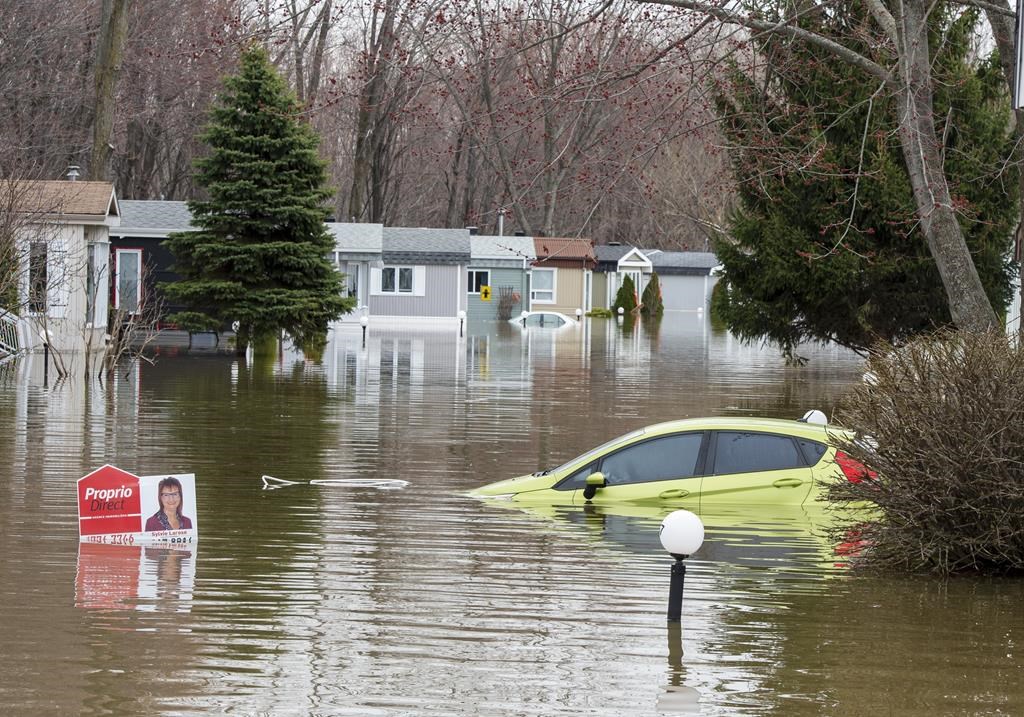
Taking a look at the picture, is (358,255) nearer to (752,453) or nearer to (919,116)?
(919,116)

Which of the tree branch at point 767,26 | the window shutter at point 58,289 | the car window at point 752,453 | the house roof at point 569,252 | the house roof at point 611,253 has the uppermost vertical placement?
the house roof at point 611,253

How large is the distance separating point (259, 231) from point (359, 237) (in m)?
19.8

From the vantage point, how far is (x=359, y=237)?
57.4 meters

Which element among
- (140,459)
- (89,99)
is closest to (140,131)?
(89,99)

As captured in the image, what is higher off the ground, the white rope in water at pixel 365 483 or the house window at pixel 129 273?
the house window at pixel 129 273

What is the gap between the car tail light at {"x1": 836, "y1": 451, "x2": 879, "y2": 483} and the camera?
1080 centimetres

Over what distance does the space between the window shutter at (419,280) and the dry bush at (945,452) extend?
50732mm

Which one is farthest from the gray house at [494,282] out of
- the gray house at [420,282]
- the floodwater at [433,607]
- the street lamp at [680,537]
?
the street lamp at [680,537]

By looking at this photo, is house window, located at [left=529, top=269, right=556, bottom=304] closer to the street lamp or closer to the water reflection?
the water reflection

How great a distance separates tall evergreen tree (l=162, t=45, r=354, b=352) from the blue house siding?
114 feet

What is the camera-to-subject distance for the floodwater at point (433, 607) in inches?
297

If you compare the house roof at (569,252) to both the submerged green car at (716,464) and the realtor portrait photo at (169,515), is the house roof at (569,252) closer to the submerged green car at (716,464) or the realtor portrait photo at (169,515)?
the submerged green car at (716,464)

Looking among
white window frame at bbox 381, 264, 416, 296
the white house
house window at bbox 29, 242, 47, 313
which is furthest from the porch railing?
white window frame at bbox 381, 264, 416, 296

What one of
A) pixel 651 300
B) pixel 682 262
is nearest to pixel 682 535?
pixel 651 300
